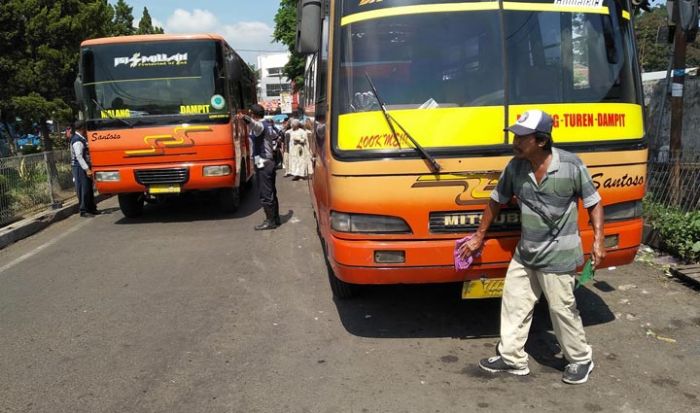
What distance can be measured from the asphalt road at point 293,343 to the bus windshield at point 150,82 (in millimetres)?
2748

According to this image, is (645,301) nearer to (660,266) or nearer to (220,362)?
(660,266)

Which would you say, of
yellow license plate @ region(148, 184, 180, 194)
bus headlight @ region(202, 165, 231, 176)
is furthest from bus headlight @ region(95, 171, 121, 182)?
bus headlight @ region(202, 165, 231, 176)

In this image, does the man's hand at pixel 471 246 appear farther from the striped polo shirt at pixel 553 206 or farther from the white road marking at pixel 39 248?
the white road marking at pixel 39 248

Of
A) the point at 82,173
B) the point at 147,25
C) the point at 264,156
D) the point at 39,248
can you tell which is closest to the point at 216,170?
the point at 264,156

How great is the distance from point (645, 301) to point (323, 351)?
115 inches

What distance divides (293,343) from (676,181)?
16.0 feet

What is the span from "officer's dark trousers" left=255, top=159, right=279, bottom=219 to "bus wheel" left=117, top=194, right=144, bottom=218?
2744mm

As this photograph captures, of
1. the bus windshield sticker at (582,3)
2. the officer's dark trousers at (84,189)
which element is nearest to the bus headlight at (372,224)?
the bus windshield sticker at (582,3)

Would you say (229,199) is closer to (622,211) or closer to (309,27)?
(309,27)

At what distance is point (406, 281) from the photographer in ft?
12.6

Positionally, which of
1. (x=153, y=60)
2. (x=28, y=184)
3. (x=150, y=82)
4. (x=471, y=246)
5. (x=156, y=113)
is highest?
(x=153, y=60)

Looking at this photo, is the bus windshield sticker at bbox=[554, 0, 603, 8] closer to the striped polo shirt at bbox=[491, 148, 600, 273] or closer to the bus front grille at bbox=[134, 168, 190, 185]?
the striped polo shirt at bbox=[491, 148, 600, 273]

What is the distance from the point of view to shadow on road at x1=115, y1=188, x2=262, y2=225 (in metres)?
9.50

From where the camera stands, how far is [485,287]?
3.85 meters
